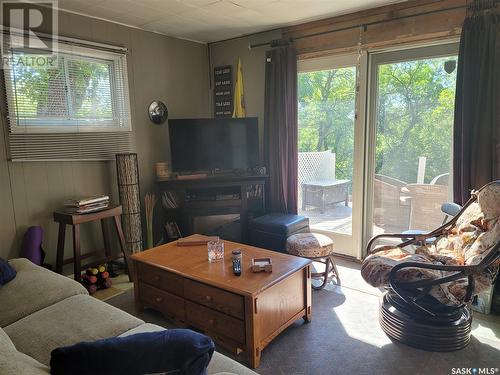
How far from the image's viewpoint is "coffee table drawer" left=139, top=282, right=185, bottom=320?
7.93 feet

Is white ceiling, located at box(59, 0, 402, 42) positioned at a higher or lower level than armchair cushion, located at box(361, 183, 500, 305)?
higher

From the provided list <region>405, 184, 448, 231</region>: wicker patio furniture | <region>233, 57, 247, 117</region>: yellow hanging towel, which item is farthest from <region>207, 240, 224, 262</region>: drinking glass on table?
<region>233, 57, 247, 117</region>: yellow hanging towel

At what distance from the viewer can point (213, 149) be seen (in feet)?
13.2

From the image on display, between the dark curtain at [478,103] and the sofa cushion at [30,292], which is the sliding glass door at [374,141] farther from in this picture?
the sofa cushion at [30,292]

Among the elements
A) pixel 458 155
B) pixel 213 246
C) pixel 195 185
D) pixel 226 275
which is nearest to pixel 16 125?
pixel 195 185

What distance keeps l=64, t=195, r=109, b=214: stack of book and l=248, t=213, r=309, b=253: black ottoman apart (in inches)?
57.1

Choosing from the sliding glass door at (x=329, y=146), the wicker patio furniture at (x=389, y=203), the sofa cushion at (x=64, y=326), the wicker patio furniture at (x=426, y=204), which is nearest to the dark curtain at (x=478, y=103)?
the wicker patio furniture at (x=426, y=204)

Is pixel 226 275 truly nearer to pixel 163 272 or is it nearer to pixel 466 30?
pixel 163 272

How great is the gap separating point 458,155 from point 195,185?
2471mm

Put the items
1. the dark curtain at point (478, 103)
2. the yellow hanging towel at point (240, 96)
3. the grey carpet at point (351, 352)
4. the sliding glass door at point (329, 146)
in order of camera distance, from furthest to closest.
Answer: the yellow hanging towel at point (240, 96) < the sliding glass door at point (329, 146) < the dark curtain at point (478, 103) < the grey carpet at point (351, 352)

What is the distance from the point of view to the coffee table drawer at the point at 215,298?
2076 millimetres

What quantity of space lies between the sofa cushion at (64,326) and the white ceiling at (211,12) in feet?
7.98

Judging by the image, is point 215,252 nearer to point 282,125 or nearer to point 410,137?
point 282,125

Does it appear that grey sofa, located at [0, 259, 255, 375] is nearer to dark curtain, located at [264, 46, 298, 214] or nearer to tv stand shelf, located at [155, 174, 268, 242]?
tv stand shelf, located at [155, 174, 268, 242]
